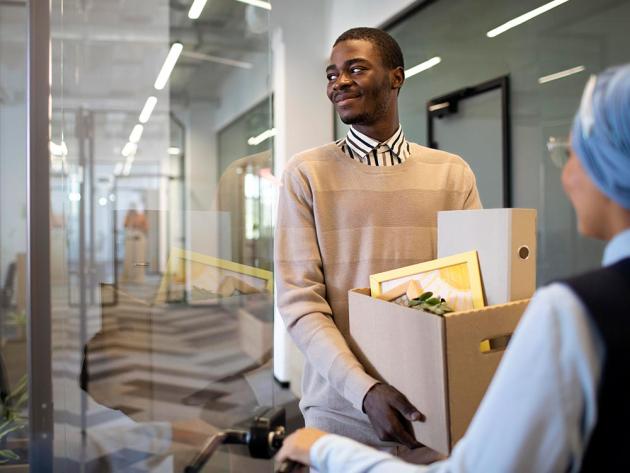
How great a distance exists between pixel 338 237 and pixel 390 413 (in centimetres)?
43

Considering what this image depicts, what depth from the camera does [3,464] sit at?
263 centimetres

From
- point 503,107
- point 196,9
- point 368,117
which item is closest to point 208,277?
point 196,9

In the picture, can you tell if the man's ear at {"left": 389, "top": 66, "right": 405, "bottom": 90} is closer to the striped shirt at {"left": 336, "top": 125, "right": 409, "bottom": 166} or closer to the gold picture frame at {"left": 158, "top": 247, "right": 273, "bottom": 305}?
the striped shirt at {"left": 336, "top": 125, "right": 409, "bottom": 166}

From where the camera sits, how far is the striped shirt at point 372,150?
140cm

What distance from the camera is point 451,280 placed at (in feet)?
3.58

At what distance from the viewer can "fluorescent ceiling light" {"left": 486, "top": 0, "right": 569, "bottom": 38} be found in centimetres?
258

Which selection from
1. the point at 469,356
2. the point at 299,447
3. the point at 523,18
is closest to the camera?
the point at 299,447

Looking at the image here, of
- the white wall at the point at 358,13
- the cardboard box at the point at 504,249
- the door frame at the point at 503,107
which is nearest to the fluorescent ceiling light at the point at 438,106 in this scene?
the door frame at the point at 503,107

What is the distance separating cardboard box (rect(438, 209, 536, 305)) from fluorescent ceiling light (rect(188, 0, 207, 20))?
148cm

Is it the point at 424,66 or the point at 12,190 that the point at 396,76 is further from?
the point at 12,190

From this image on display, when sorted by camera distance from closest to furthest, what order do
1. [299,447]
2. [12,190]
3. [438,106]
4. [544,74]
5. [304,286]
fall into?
[299,447] → [304,286] → [544,74] → [438,106] → [12,190]

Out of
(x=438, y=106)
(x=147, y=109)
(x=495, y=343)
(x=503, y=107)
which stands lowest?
(x=495, y=343)

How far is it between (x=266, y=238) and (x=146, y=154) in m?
0.55

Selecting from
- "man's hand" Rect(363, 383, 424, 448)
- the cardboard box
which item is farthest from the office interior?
the cardboard box
